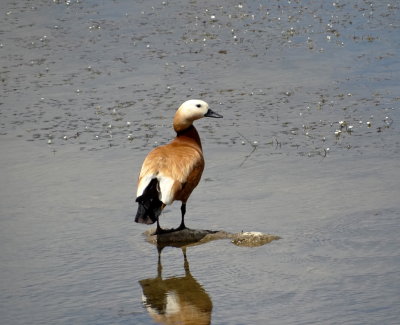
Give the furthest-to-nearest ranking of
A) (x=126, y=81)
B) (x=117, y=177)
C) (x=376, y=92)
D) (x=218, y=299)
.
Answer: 1. (x=126, y=81)
2. (x=376, y=92)
3. (x=117, y=177)
4. (x=218, y=299)

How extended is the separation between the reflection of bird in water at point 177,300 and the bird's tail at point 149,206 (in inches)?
19.2

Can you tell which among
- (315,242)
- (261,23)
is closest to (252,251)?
(315,242)

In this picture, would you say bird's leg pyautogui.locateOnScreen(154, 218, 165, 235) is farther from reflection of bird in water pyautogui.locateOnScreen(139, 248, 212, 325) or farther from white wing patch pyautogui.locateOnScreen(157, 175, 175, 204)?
reflection of bird in water pyautogui.locateOnScreen(139, 248, 212, 325)

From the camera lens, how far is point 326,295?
28.3 feet

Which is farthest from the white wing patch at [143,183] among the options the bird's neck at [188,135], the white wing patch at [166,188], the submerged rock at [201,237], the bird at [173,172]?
the bird's neck at [188,135]

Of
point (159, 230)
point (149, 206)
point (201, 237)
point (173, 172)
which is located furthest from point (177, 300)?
point (173, 172)

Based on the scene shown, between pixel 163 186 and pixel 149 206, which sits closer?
pixel 149 206

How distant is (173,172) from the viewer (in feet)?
33.9

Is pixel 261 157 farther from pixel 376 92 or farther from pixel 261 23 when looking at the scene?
pixel 261 23

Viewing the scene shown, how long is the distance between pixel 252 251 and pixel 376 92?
651cm

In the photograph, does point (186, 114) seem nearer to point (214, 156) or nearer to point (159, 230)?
point (159, 230)

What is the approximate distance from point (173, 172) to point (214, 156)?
9.21ft

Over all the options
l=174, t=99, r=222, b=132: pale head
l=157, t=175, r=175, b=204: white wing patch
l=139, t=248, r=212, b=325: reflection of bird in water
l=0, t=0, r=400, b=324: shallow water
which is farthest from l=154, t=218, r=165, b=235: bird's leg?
l=174, t=99, r=222, b=132: pale head

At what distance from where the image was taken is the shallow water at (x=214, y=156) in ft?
29.2
